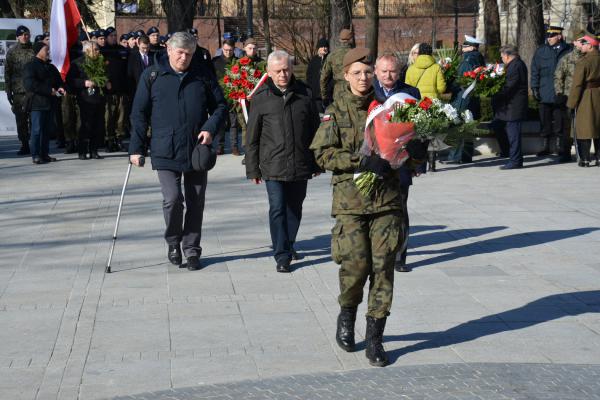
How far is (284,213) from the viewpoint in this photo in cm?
938

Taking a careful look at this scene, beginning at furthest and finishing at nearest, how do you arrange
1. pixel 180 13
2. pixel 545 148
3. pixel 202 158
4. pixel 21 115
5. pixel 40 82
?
pixel 180 13, pixel 21 115, pixel 545 148, pixel 40 82, pixel 202 158

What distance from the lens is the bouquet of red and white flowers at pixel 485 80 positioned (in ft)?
53.5

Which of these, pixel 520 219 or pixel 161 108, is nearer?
pixel 161 108

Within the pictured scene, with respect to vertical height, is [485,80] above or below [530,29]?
below

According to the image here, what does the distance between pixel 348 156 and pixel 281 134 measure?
274 centimetres

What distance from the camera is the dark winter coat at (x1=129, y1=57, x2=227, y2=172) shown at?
9.14 m

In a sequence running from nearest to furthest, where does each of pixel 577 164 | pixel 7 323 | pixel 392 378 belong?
pixel 392 378
pixel 7 323
pixel 577 164

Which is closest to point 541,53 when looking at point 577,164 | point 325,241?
point 577,164

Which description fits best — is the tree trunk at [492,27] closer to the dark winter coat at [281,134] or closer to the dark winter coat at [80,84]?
the dark winter coat at [80,84]

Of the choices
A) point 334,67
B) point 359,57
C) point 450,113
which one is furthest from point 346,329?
point 334,67

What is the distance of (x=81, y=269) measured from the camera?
9398 millimetres

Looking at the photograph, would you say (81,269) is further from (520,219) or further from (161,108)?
(520,219)

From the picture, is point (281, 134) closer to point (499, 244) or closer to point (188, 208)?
point (188, 208)

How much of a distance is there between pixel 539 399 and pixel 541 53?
12629mm
